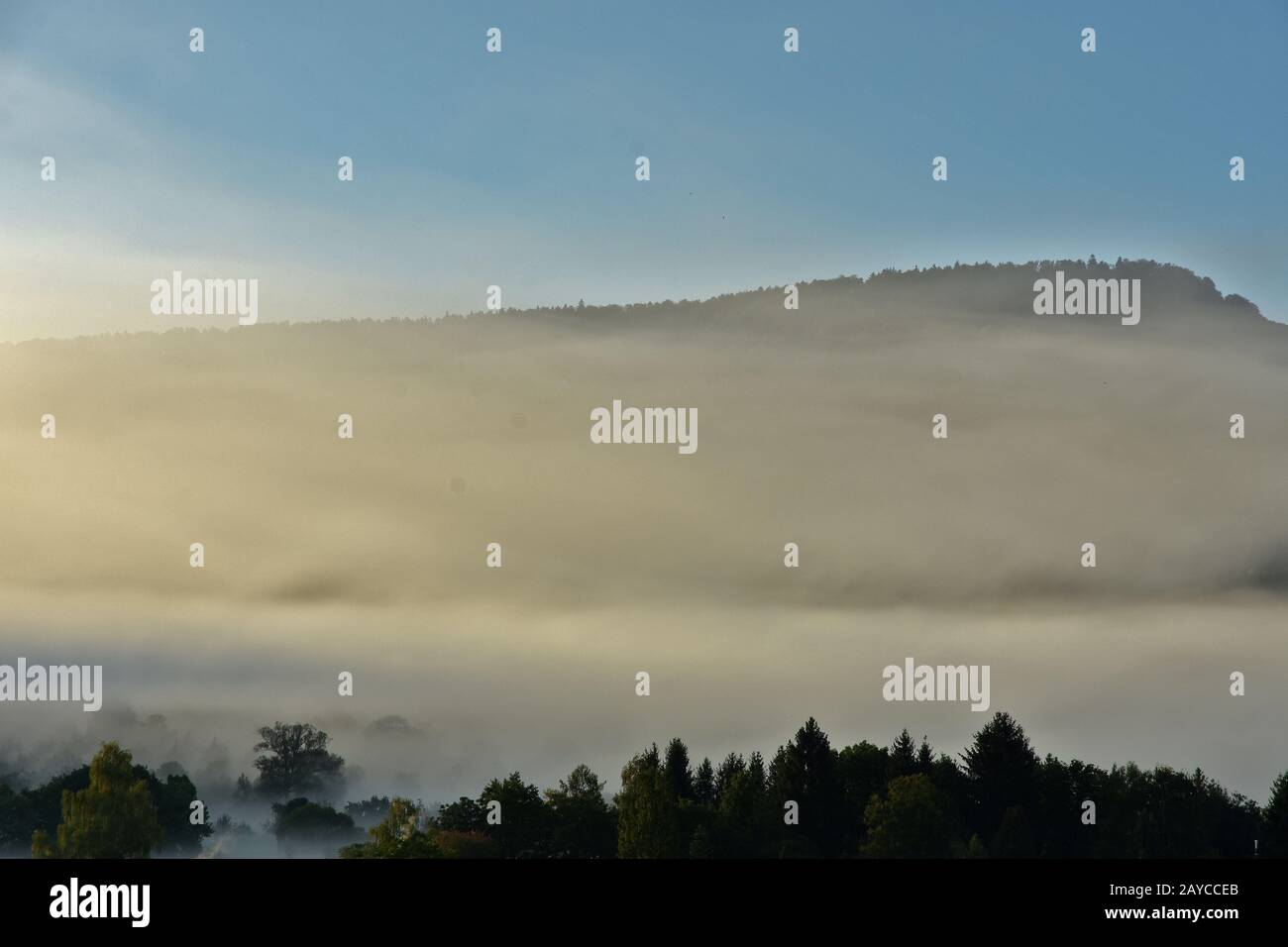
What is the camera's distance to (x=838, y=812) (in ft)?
571

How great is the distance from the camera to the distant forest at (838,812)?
162 m

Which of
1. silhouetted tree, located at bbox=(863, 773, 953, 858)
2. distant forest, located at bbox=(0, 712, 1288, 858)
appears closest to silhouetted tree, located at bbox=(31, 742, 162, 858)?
distant forest, located at bbox=(0, 712, 1288, 858)

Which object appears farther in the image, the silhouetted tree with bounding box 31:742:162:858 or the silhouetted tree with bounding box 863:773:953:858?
the silhouetted tree with bounding box 31:742:162:858

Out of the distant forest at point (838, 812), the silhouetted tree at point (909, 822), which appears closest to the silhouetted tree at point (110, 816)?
the distant forest at point (838, 812)

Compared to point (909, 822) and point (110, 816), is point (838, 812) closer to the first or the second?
point (909, 822)

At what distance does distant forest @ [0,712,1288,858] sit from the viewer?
162m

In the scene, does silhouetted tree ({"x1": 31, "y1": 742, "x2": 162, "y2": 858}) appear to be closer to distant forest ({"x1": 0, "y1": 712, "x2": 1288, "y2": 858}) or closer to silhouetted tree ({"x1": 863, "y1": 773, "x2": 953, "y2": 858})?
distant forest ({"x1": 0, "y1": 712, "x2": 1288, "y2": 858})

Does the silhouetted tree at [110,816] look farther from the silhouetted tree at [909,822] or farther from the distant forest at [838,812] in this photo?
the silhouetted tree at [909,822]

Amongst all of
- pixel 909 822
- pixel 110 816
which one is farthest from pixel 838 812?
pixel 110 816

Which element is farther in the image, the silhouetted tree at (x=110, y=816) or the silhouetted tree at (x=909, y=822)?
the silhouetted tree at (x=110, y=816)
